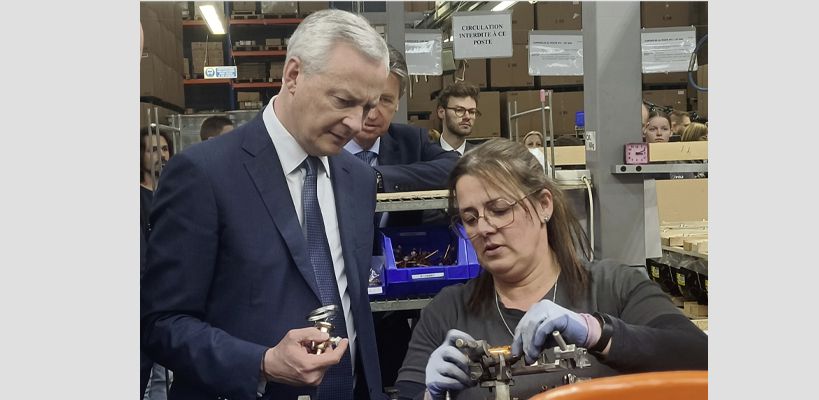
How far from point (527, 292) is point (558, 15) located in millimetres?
1264

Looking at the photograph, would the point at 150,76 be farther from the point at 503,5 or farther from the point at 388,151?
the point at 503,5

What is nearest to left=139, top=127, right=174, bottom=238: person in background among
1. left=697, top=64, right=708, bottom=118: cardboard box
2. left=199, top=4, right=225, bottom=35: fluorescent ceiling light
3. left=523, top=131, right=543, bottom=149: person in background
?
left=199, top=4, right=225, bottom=35: fluorescent ceiling light

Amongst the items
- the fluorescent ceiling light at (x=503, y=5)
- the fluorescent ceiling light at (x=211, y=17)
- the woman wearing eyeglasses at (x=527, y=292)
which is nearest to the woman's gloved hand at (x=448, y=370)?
the woman wearing eyeglasses at (x=527, y=292)

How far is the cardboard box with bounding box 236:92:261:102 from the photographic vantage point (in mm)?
1595

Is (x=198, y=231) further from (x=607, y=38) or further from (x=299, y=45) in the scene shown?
Result: (x=607, y=38)

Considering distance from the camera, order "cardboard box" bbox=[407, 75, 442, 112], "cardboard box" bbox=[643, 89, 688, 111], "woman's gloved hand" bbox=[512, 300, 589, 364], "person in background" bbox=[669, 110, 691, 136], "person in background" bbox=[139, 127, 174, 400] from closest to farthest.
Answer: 1. "woman's gloved hand" bbox=[512, 300, 589, 364]
2. "person in background" bbox=[139, 127, 174, 400]
3. "person in background" bbox=[669, 110, 691, 136]
4. "cardboard box" bbox=[407, 75, 442, 112]
5. "cardboard box" bbox=[643, 89, 688, 111]

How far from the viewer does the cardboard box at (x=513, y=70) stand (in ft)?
8.96

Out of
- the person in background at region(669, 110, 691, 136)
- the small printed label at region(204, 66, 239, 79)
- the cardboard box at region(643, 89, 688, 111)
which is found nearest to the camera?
the small printed label at region(204, 66, 239, 79)

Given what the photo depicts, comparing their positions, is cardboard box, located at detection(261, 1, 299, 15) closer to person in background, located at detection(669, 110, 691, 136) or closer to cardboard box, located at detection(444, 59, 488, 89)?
cardboard box, located at detection(444, 59, 488, 89)

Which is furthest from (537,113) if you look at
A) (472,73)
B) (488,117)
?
(472,73)

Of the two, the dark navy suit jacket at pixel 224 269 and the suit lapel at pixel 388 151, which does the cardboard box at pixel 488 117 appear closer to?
the suit lapel at pixel 388 151

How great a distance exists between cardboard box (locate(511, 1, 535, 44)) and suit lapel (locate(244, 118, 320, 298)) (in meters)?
1.47

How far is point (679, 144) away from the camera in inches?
74.4

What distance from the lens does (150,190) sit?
146 centimetres
